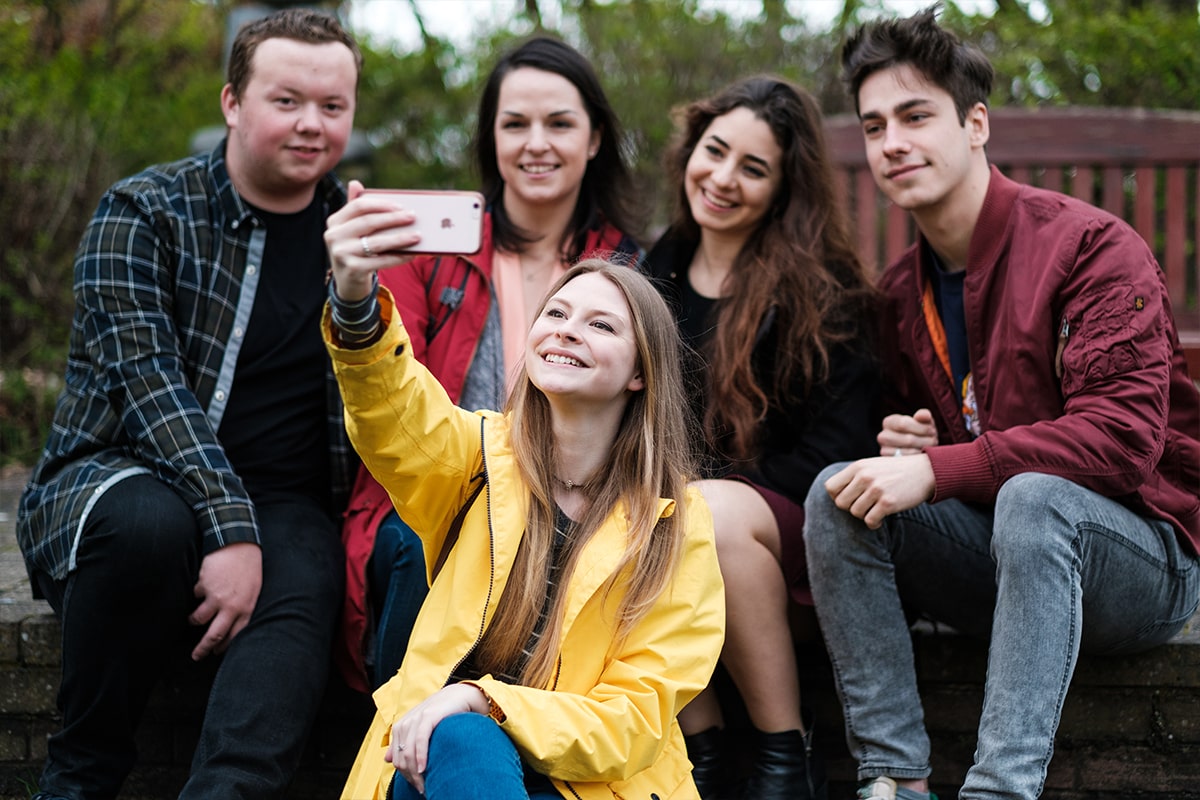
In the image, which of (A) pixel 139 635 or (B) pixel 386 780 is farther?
(A) pixel 139 635

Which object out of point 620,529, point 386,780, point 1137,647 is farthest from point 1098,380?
point 386,780

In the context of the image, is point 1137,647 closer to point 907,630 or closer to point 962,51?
point 907,630

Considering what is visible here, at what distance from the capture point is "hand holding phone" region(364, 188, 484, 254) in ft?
7.19

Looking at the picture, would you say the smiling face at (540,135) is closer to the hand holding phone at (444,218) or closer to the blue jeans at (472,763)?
the hand holding phone at (444,218)

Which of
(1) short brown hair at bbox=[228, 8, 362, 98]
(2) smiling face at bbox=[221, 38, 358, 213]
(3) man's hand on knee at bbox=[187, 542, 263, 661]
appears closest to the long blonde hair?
(3) man's hand on knee at bbox=[187, 542, 263, 661]

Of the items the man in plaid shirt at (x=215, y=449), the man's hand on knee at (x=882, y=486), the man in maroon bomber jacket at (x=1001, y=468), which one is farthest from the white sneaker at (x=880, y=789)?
the man in plaid shirt at (x=215, y=449)

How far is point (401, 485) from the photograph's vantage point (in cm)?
228

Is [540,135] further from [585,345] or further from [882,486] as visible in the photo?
[882,486]

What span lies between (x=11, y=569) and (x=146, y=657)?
1104mm

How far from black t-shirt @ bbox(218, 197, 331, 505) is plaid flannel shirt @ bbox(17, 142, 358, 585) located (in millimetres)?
43

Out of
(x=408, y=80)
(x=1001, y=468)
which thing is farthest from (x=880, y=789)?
(x=408, y=80)

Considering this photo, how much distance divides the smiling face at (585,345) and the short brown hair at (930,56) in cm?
95

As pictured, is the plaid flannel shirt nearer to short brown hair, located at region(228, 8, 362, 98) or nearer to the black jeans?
the black jeans

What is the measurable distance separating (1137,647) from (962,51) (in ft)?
4.49
